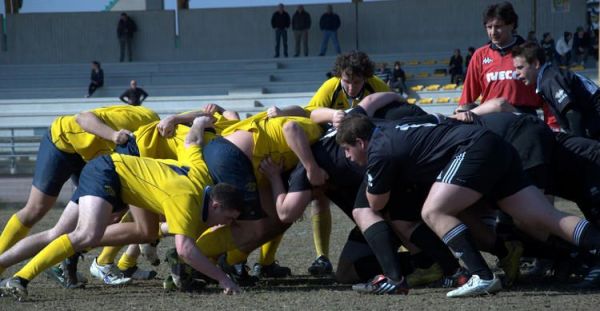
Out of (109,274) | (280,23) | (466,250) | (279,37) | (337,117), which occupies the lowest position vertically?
(109,274)

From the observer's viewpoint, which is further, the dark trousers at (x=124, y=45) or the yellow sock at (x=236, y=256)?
the dark trousers at (x=124, y=45)

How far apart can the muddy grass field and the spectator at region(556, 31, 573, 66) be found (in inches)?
770

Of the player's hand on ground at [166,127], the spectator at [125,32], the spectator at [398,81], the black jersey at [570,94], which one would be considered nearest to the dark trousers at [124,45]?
the spectator at [125,32]

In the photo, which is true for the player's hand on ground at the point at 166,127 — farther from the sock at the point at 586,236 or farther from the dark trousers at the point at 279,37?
the dark trousers at the point at 279,37

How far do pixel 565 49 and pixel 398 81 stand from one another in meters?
4.98

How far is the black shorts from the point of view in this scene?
6.21m

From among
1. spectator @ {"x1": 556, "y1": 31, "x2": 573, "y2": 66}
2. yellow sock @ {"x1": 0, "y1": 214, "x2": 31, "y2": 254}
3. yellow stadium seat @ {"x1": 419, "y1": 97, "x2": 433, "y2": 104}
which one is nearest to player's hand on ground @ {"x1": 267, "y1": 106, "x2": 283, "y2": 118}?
yellow sock @ {"x1": 0, "y1": 214, "x2": 31, "y2": 254}

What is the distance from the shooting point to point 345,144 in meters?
6.29

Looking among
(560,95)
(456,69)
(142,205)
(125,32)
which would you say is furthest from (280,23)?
(142,205)

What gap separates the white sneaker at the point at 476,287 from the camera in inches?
243

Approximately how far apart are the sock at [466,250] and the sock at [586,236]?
25.3 inches

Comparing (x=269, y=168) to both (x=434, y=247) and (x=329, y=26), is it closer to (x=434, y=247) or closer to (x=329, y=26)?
(x=434, y=247)

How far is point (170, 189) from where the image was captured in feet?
21.4

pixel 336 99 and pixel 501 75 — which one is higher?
pixel 501 75
